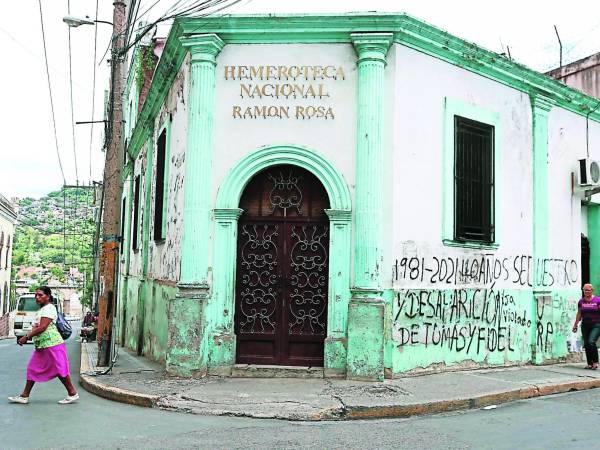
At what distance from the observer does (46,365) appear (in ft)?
25.7

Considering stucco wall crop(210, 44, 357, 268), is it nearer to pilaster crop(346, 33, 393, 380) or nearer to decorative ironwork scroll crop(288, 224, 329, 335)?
pilaster crop(346, 33, 393, 380)

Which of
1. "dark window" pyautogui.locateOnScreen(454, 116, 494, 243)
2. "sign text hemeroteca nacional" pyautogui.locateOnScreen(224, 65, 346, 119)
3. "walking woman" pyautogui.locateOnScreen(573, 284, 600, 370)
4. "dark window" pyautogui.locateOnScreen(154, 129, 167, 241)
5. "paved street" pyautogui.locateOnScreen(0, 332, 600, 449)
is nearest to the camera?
"paved street" pyautogui.locateOnScreen(0, 332, 600, 449)

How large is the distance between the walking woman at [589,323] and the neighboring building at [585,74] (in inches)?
265

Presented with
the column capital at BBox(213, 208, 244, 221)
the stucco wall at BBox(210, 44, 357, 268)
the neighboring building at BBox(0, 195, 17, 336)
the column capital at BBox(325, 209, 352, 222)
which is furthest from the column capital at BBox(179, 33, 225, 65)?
the neighboring building at BBox(0, 195, 17, 336)

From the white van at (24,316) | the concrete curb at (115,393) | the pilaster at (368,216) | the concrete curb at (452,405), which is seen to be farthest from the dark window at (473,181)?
the white van at (24,316)

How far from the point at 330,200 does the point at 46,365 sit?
14.6 ft

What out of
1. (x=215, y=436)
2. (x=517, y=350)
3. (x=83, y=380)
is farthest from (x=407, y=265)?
(x=83, y=380)

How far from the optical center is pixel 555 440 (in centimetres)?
619

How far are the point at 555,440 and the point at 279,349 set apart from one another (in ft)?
14.1

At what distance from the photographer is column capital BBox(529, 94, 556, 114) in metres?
11.6

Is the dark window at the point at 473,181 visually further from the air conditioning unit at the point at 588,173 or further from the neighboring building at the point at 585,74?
the neighboring building at the point at 585,74

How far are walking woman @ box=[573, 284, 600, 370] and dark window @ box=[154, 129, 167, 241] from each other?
7965 mm

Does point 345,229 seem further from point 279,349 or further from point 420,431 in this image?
point 420,431

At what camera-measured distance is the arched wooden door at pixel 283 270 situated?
9438 millimetres
